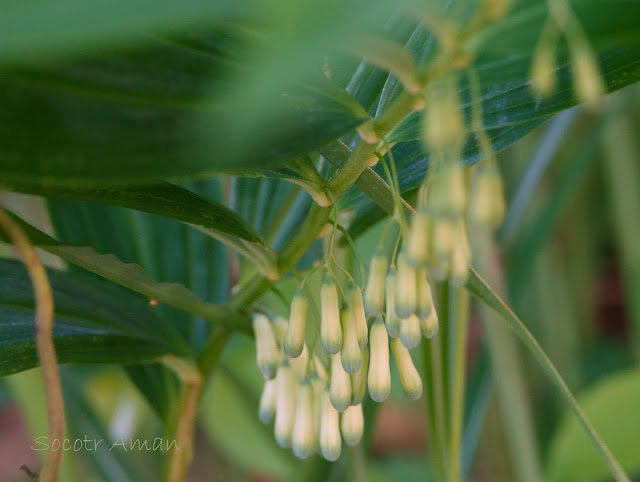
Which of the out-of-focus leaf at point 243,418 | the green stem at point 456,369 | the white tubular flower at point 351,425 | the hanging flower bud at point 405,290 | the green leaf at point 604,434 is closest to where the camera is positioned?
the hanging flower bud at point 405,290

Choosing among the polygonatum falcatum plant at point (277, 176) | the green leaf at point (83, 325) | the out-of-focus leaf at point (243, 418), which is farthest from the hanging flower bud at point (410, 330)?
the out-of-focus leaf at point (243, 418)

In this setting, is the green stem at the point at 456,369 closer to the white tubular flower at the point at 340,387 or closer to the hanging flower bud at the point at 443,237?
the white tubular flower at the point at 340,387

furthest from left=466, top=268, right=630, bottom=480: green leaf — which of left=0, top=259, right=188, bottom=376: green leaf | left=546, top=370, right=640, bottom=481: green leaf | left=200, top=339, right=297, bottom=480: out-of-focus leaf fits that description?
left=200, top=339, right=297, bottom=480: out-of-focus leaf

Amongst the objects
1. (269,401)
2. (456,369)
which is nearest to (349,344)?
(269,401)

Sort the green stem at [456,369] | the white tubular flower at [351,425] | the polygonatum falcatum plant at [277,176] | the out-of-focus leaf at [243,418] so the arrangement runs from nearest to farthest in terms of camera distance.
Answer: the polygonatum falcatum plant at [277,176] → the white tubular flower at [351,425] → the green stem at [456,369] → the out-of-focus leaf at [243,418]

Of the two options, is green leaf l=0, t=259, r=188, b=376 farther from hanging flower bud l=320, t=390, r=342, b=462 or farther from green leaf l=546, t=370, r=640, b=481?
green leaf l=546, t=370, r=640, b=481

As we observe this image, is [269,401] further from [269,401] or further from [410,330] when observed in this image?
[410,330]

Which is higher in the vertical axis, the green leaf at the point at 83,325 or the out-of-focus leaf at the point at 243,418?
the out-of-focus leaf at the point at 243,418
